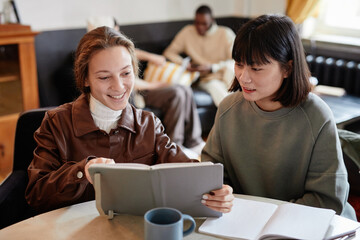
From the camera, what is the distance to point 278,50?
1.36 metres

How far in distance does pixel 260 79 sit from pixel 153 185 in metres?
0.55

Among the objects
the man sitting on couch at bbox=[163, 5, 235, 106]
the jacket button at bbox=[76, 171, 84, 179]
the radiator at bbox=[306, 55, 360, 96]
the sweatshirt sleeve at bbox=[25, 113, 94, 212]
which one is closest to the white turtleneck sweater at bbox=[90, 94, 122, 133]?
the sweatshirt sleeve at bbox=[25, 113, 94, 212]

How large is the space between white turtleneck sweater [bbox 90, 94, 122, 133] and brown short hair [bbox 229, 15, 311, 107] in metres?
0.44

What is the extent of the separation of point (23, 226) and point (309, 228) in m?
0.71

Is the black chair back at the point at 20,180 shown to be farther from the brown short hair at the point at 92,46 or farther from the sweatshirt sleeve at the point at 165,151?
the sweatshirt sleeve at the point at 165,151

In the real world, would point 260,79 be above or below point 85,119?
above

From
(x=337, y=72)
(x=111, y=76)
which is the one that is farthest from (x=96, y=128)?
(x=337, y=72)

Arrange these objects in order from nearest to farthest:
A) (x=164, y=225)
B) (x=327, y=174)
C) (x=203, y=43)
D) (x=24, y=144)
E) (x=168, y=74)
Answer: (x=164, y=225)
(x=327, y=174)
(x=24, y=144)
(x=168, y=74)
(x=203, y=43)

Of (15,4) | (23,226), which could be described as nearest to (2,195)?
(23,226)

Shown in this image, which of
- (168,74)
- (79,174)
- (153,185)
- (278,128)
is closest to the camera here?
(153,185)

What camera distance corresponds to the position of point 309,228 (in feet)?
3.48

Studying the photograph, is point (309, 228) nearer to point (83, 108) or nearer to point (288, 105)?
point (288, 105)

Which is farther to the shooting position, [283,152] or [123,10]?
[123,10]

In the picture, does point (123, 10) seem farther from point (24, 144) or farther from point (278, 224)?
point (278, 224)
